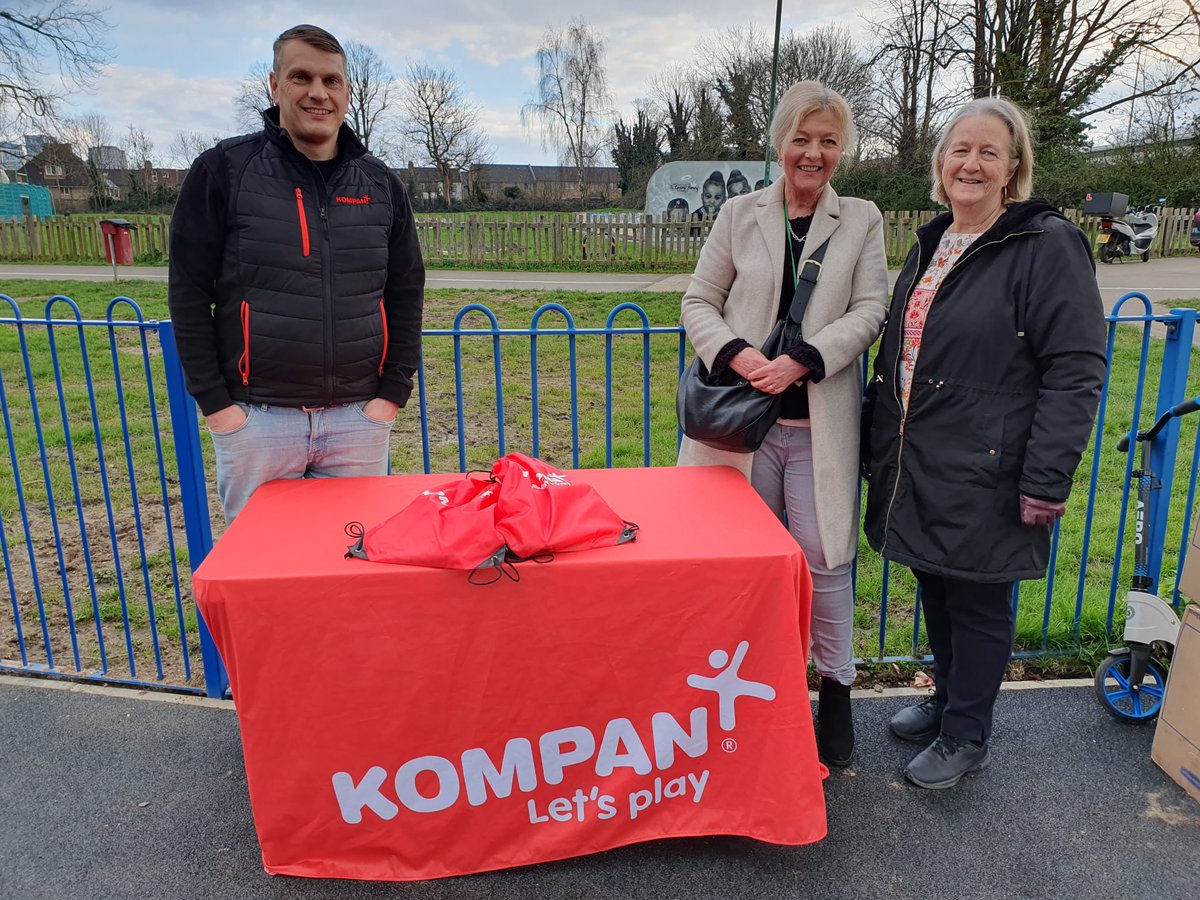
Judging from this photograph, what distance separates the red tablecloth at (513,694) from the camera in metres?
2.05

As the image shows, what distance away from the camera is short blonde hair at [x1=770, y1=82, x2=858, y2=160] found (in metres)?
2.42

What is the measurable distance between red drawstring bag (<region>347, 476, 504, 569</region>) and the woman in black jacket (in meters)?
1.24

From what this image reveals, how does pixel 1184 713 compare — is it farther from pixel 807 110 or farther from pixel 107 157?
pixel 107 157

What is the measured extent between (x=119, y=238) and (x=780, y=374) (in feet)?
57.8

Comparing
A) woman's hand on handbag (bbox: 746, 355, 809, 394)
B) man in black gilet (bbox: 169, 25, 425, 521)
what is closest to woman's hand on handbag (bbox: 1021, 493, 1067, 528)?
woman's hand on handbag (bbox: 746, 355, 809, 394)

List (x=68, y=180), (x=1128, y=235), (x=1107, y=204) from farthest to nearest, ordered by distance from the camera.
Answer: (x=68, y=180) → (x=1128, y=235) → (x=1107, y=204)

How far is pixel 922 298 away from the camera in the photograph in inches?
97.0

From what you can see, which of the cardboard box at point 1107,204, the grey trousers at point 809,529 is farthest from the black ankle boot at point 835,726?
the cardboard box at point 1107,204

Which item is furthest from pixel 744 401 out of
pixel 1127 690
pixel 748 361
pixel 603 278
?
pixel 603 278

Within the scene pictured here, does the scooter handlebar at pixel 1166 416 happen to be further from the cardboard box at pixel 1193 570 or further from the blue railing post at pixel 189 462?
the blue railing post at pixel 189 462

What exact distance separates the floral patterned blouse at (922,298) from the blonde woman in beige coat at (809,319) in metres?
0.10

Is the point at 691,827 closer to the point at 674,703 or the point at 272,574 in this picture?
the point at 674,703

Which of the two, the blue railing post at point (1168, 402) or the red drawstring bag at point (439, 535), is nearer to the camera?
the red drawstring bag at point (439, 535)

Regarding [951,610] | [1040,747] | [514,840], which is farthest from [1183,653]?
[514,840]
